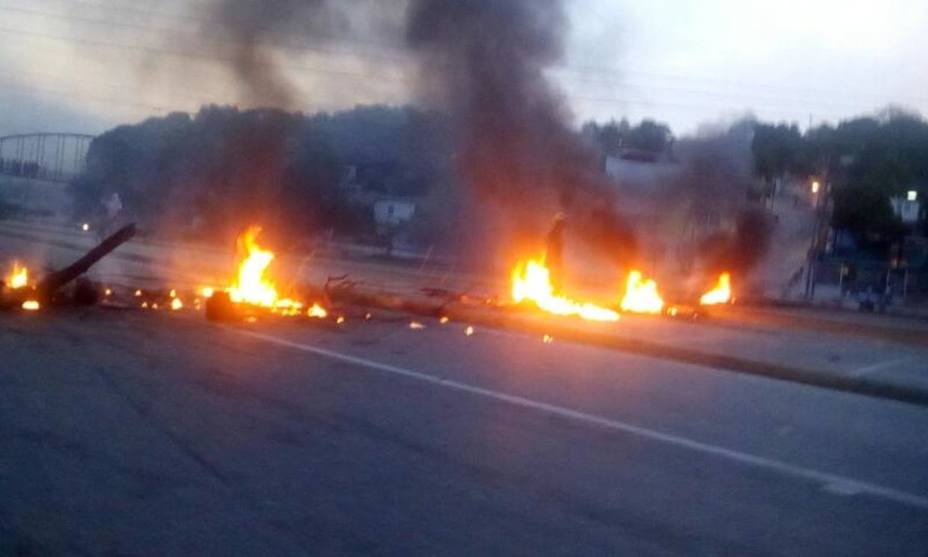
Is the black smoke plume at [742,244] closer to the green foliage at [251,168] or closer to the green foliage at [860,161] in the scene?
the green foliage at [860,161]

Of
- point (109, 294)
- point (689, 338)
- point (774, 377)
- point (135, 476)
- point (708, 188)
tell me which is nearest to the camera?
point (135, 476)

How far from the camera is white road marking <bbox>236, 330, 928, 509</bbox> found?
816cm

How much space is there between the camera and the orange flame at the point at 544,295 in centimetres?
1942

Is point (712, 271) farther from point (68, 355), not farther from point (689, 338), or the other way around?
point (68, 355)

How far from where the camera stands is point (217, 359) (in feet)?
41.9

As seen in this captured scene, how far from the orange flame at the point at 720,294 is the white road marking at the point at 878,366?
11077 millimetres

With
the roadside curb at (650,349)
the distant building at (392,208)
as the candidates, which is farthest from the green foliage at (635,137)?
the roadside curb at (650,349)

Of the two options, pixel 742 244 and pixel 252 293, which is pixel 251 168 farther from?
pixel 252 293

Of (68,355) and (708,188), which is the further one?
(708,188)

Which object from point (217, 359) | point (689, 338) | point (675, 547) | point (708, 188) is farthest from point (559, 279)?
point (675, 547)

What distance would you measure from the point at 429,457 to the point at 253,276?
1153cm

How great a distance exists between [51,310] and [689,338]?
794cm

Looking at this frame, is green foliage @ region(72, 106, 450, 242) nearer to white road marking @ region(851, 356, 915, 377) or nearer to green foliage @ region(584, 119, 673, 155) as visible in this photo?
green foliage @ region(584, 119, 673, 155)

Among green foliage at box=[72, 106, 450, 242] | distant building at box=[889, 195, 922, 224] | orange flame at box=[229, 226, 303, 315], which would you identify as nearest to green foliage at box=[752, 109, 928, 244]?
distant building at box=[889, 195, 922, 224]
